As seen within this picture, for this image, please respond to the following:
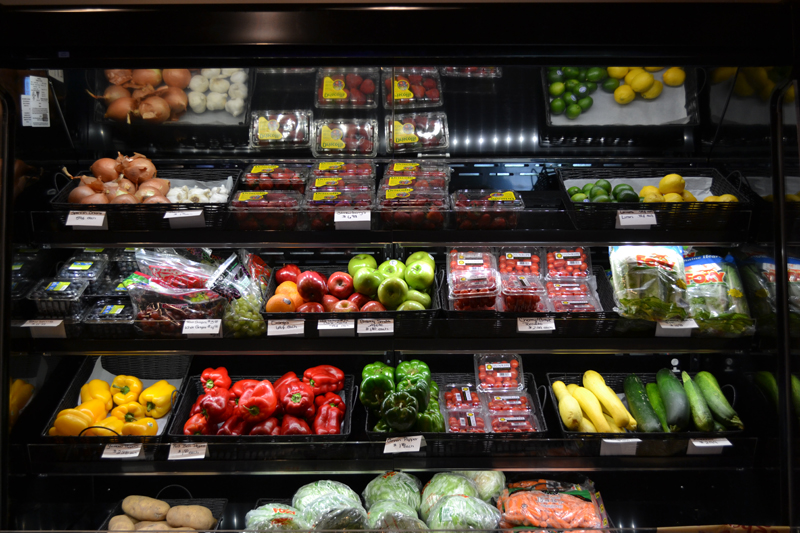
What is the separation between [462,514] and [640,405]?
95 cm

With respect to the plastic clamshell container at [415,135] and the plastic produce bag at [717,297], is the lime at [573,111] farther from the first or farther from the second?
the plastic produce bag at [717,297]

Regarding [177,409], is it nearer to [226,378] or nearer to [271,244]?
[226,378]

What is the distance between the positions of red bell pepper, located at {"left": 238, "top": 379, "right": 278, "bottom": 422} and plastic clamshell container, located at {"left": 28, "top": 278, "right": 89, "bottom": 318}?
2.56ft

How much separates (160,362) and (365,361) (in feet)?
3.33

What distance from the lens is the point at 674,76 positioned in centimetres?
253

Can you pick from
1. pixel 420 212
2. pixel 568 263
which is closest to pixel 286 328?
pixel 420 212

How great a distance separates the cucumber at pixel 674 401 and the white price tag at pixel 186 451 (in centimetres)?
196

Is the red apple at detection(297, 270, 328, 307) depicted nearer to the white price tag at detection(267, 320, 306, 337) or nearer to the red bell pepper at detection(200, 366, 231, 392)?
the white price tag at detection(267, 320, 306, 337)

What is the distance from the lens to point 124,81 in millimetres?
2477

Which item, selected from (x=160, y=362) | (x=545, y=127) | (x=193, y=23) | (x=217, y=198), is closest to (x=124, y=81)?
(x=217, y=198)

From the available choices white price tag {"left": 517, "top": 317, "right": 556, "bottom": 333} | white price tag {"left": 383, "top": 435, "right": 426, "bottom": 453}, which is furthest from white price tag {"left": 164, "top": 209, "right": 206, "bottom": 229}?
white price tag {"left": 517, "top": 317, "right": 556, "bottom": 333}

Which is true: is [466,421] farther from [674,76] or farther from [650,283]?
[674,76]

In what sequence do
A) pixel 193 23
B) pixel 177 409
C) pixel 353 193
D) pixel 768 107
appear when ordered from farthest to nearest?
pixel 177 409 → pixel 353 193 → pixel 768 107 → pixel 193 23

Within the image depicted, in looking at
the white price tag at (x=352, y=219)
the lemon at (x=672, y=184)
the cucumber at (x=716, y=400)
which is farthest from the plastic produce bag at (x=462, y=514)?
the lemon at (x=672, y=184)
